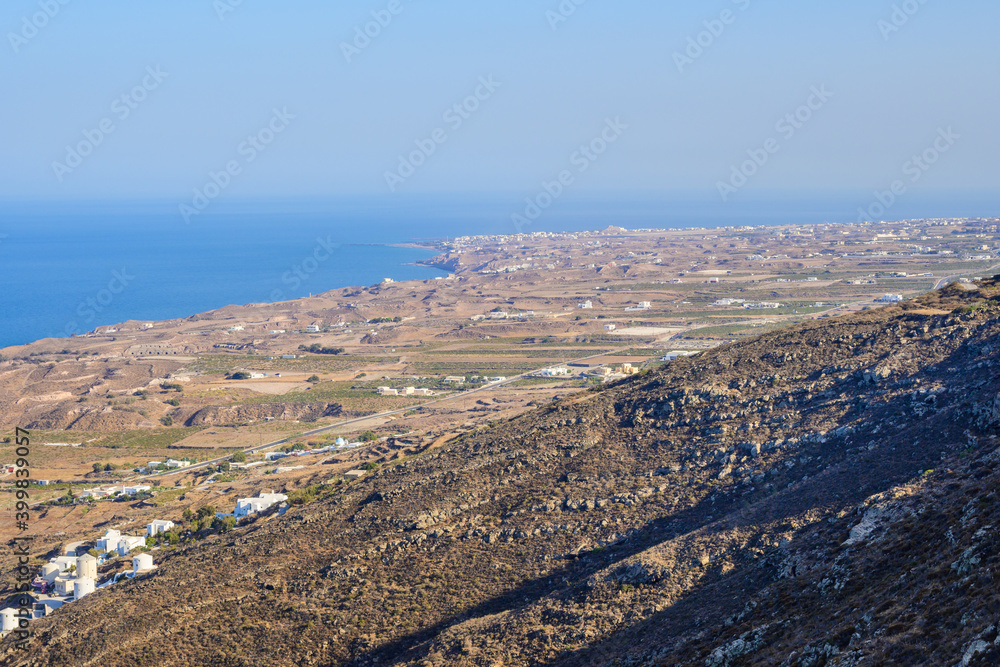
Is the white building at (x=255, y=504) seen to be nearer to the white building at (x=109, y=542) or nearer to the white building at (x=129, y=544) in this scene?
the white building at (x=129, y=544)

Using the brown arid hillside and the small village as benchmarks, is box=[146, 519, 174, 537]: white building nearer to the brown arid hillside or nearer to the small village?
the small village

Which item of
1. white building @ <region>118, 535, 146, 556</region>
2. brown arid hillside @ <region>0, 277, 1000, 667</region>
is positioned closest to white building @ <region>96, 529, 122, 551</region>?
white building @ <region>118, 535, 146, 556</region>

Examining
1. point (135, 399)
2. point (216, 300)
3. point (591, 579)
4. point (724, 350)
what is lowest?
point (591, 579)

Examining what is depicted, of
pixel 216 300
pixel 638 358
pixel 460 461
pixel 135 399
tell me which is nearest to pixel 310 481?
pixel 460 461

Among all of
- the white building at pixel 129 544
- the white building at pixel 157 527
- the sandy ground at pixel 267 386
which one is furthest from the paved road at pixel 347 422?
the white building at pixel 129 544

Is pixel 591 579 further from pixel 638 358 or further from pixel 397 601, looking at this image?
pixel 638 358

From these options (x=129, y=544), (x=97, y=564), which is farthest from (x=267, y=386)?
(x=97, y=564)
